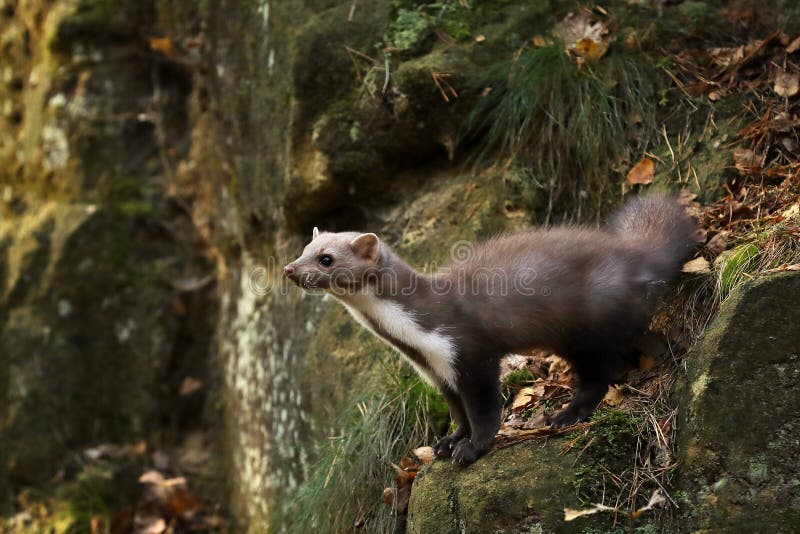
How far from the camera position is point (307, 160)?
22.4 ft

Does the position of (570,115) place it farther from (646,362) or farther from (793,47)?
(646,362)

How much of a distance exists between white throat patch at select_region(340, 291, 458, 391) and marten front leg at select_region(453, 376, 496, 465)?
0.14 m

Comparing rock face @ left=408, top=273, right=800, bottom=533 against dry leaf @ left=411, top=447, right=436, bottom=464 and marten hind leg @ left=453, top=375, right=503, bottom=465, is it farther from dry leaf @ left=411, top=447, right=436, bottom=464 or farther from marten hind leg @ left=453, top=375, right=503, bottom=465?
dry leaf @ left=411, top=447, right=436, bottom=464

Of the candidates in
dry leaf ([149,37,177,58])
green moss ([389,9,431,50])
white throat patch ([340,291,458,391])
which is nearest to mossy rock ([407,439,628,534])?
white throat patch ([340,291,458,391])

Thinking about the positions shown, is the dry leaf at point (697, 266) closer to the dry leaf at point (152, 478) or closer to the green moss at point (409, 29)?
the green moss at point (409, 29)

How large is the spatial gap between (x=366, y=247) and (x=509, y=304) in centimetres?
87

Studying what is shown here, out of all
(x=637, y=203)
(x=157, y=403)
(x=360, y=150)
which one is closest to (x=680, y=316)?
(x=637, y=203)

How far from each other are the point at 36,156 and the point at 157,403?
304cm

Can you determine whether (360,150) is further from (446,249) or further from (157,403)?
(157,403)

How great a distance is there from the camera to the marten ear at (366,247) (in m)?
4.96

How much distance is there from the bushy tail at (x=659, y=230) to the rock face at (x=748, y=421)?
3.41 feet

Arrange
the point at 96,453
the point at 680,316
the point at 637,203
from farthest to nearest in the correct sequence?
the point at 96,453
the point at 637,203
the point at 680,316

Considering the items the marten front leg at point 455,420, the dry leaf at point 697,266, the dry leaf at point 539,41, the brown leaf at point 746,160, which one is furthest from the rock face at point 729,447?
the dry leaf at point 539,41

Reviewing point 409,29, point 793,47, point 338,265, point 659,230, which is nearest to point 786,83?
point 793,47
